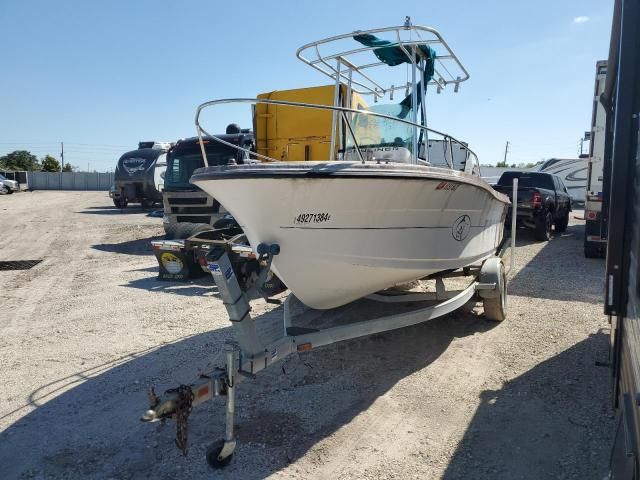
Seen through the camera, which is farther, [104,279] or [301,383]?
[104,279]

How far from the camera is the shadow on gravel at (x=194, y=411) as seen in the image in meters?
2.86

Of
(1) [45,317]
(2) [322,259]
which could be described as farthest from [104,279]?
(2) [322,259]

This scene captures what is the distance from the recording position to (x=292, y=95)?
314 inches

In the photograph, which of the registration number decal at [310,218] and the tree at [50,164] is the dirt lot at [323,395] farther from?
the tree at [50,164]

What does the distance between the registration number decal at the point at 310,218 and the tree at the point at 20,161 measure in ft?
218

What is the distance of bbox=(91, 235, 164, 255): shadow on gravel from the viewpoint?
416 inches

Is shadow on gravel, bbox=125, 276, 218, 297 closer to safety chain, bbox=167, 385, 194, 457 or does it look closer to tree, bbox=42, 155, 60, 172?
safety chain, bbox=167, 385, 194, 457

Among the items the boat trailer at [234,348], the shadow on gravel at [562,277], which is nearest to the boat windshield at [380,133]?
the boat trailer at [234,348]

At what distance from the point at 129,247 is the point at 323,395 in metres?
8.75

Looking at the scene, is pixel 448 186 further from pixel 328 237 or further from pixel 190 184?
pixel 190 184

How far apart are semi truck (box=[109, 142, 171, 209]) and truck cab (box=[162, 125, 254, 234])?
Answer: 8027 millimetres

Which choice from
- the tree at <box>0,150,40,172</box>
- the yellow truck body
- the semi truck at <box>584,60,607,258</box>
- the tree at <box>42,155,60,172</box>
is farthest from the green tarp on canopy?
the tree at <box>0,150,40,172</box>

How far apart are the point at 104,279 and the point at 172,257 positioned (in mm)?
1306

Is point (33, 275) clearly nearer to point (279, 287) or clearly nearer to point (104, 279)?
point (104, 279)
